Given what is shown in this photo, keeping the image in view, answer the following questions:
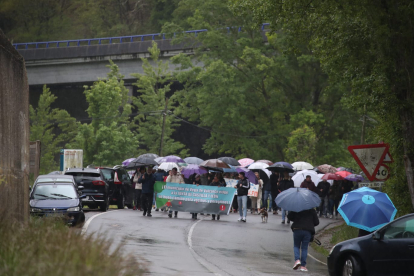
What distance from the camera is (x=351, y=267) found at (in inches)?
495

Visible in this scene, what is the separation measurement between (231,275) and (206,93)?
41.9m

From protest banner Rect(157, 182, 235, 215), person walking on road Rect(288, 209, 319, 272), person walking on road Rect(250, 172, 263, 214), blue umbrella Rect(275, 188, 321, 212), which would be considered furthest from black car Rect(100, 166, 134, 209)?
person walking on road Rect(288, 209, 319, 272)

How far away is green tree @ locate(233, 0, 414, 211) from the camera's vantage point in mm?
17438

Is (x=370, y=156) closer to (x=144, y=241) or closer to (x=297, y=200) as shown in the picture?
(x=297, y=200)

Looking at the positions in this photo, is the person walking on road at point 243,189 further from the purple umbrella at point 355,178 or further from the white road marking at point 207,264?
the white road marking at point 207,264

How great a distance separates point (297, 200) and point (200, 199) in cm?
1284

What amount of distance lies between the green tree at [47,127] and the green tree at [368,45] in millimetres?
45272

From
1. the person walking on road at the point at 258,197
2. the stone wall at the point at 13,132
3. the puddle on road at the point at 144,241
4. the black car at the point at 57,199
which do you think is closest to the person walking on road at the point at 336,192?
the person walking on road at the point at 258,197

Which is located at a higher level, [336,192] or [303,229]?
[336,192]

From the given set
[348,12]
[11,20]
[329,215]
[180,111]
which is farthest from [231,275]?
[11,20]

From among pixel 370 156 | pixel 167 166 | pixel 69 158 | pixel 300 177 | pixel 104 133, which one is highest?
pixel 104 133

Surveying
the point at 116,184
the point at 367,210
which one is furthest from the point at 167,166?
the point at 367,210

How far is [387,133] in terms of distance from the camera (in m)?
20.3

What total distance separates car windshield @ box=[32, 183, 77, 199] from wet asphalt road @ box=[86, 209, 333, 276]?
115 cm
